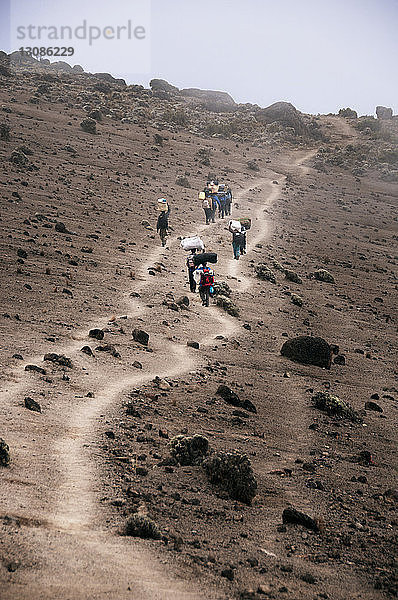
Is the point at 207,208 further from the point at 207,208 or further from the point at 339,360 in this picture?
the point at 339,360

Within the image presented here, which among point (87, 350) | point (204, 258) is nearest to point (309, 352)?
point (204, 258)

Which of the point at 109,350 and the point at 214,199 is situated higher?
the point at 214,199

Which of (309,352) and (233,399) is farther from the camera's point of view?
(309,352)

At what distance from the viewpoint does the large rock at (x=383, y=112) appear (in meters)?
109

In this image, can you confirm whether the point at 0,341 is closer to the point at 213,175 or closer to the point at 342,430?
the point at 342,430

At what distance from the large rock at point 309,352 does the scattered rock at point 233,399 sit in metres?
→ 4.48

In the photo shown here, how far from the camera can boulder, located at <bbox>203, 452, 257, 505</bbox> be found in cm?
791

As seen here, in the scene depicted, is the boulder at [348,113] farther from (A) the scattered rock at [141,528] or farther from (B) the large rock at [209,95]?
(A) the scattered rock at [141,528]

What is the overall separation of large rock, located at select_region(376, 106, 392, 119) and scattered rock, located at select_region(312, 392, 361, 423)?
107633 mm

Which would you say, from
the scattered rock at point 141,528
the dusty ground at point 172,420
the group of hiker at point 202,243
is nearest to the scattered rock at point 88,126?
the group of hiker at point 202,243

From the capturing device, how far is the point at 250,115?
9312cm

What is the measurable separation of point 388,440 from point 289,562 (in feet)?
19.9

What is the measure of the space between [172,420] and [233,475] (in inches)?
97.0

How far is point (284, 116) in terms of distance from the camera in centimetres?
9094
